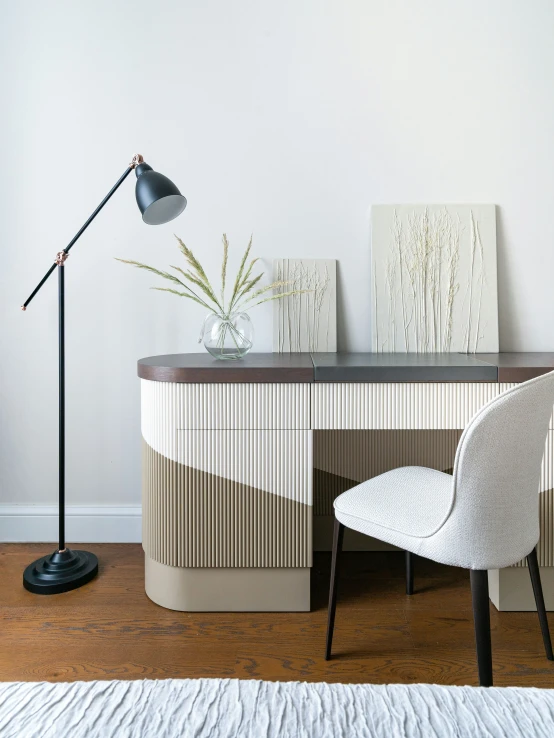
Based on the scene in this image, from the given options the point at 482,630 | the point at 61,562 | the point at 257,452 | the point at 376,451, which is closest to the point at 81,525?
the point at 61,562

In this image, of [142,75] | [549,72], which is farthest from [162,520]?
[549,72]

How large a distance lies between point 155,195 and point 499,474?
4.06 feet

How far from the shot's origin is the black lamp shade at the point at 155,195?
1732 millimetres

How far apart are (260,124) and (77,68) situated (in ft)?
2.46

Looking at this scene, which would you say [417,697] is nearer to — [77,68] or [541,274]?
[541,274]

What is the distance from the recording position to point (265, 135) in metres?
2.22

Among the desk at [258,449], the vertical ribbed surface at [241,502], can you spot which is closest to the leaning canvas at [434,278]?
the desk at [258,449]

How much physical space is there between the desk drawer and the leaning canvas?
0.63m

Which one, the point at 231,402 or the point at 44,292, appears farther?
the point at 44,292

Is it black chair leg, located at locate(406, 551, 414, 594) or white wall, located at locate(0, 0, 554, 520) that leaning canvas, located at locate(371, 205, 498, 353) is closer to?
white wall, located at locate(0, 0, 554, 520)

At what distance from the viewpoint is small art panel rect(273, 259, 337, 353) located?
222 cm

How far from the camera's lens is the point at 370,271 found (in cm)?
224

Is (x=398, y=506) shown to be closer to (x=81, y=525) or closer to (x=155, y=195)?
(x=155, y=195)

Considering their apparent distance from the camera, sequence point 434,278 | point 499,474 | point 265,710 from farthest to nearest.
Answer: point 434,278, point 499,474, point 265,710
